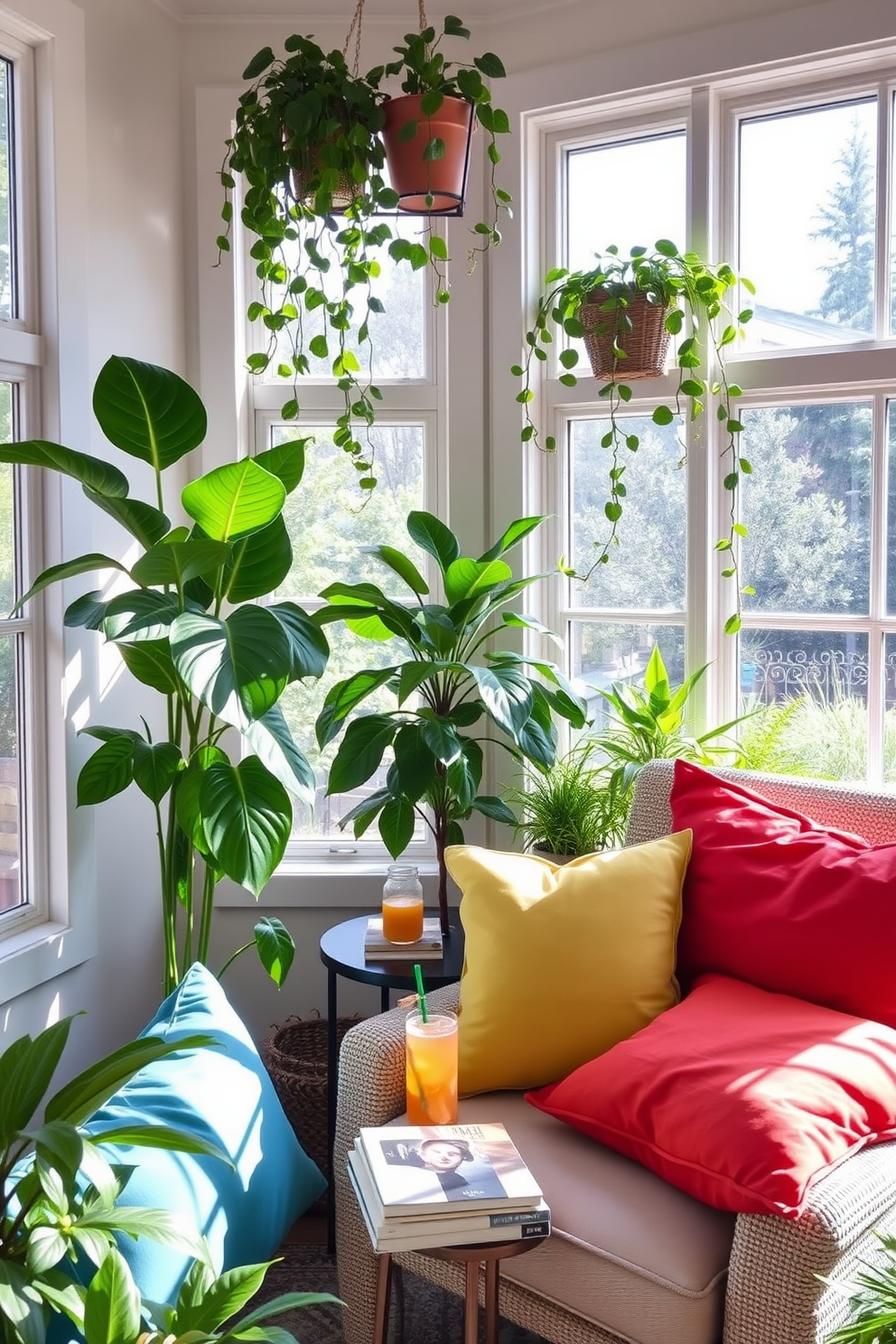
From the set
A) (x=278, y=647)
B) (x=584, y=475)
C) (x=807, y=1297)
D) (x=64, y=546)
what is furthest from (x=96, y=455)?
(x=807, y=1297)

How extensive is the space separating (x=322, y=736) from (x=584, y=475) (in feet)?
3.17

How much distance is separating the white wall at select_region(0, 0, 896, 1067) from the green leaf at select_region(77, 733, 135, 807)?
243 millimetres

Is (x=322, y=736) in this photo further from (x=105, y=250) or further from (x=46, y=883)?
(x=105, y=250)

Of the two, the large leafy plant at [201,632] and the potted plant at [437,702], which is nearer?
the large leafy plant at [201,632]

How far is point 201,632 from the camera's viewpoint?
197 cm

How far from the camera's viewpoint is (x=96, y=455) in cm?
265

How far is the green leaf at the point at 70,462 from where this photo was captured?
82.6 inches

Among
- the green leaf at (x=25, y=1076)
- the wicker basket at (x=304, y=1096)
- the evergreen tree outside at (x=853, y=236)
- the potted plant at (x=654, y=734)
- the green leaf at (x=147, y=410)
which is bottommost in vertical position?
the wicker basket at (x=304, y=1096)

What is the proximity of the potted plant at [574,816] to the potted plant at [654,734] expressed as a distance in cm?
4

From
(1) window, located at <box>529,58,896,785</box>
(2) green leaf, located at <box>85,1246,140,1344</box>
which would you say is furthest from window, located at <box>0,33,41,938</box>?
(2) green leaf, located at <box>85,1246,140,1344</box>

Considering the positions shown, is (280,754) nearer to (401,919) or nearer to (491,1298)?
(401,919)

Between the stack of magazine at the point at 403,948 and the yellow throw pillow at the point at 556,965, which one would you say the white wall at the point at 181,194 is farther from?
the yellow throw pillow at the point at 556,965

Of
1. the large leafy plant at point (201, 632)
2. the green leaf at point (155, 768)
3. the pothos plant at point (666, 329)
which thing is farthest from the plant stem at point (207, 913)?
the pothos plant at point (666, 329)

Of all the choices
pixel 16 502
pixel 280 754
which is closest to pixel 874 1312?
pixel 280 754
